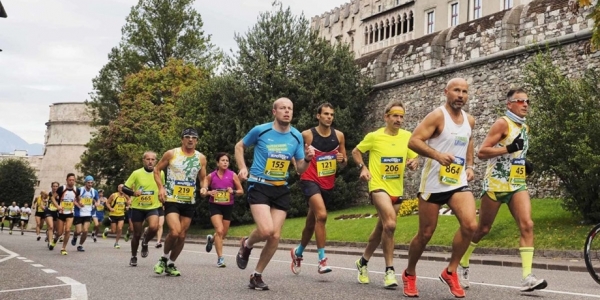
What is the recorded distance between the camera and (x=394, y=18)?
74.9m

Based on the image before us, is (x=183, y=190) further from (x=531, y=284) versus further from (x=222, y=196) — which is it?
(x=531, y=284)

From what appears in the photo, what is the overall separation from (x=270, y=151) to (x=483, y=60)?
20540 mm

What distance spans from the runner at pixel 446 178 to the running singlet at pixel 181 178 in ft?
14.1

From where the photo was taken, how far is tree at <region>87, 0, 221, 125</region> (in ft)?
182

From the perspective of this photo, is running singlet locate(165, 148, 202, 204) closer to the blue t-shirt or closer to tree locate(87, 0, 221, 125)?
the blue t-shirt

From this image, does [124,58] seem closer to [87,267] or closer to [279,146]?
[87,267]

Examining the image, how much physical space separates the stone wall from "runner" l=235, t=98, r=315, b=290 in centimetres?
1207

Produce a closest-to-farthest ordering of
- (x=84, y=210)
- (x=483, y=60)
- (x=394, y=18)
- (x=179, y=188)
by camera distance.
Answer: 1. (x=179, y=188)
2. (x=84, y=210)
3. (x=483, y=60)
4. (x=394, y=18)

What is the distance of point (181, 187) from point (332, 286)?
3172 mm

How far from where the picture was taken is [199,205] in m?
37.5

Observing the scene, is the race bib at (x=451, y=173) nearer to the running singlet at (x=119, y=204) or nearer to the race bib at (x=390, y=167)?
the race bib at (x=390, y=167)

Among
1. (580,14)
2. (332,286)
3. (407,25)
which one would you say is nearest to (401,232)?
(580,14)

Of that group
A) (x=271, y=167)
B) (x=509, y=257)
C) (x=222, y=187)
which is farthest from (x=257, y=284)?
(x=509, y=257)

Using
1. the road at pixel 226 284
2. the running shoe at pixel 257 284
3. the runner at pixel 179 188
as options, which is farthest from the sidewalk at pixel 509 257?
the running shoe at pixel 257 284
